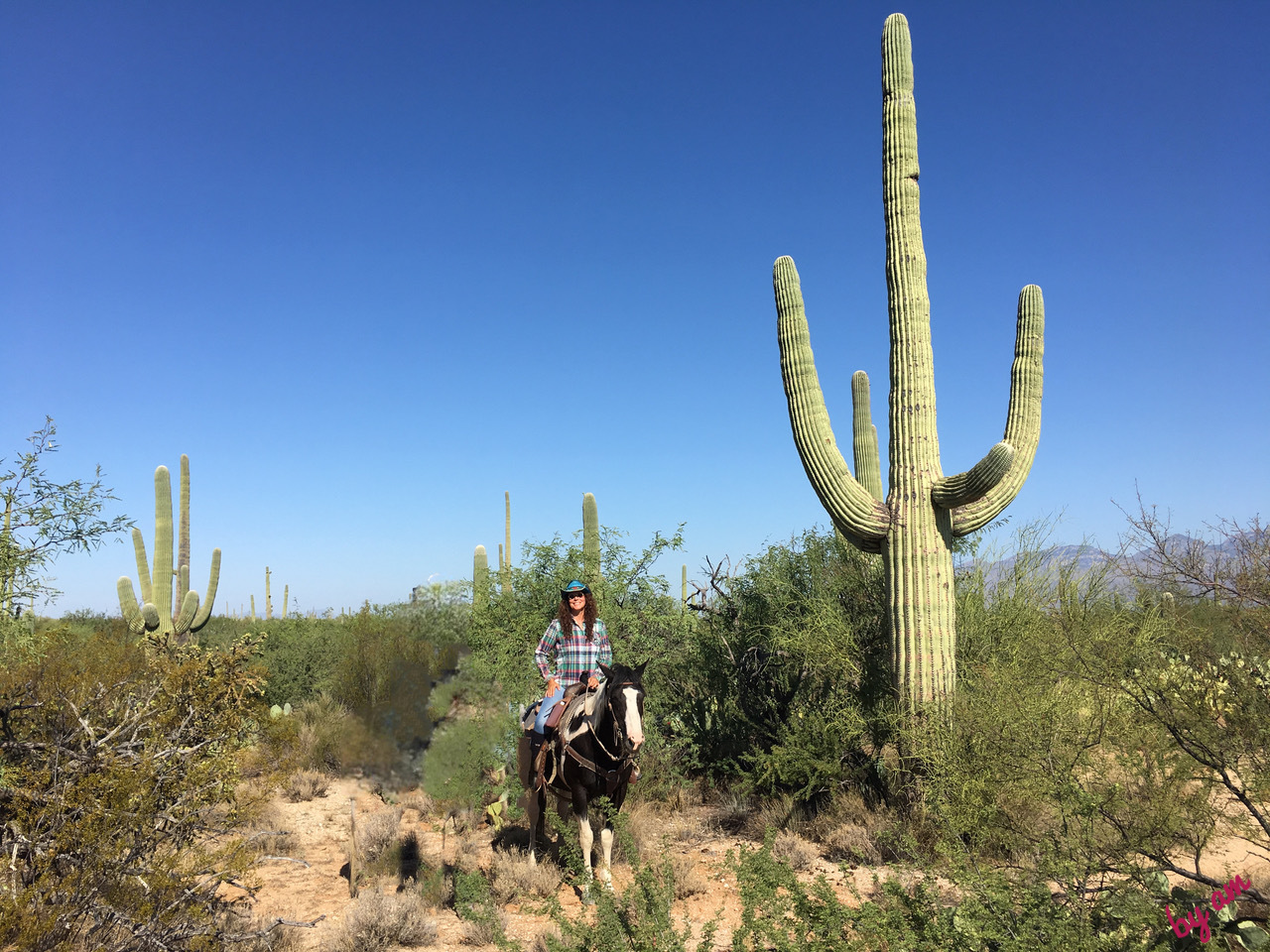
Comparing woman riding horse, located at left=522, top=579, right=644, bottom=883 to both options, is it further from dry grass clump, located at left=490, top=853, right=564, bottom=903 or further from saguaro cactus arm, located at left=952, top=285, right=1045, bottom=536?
saguaro cactus arm, located at left=952, top=285, right=1045, bottom=536

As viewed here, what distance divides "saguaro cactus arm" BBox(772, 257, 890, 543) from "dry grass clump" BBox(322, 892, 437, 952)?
5.66 m

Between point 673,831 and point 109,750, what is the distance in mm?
5737

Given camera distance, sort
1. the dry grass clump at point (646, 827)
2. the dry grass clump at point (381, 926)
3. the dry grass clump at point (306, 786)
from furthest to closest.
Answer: the dry grass clump at point (306, 786)
the dry grass clump at point (646, 827)
the dry grass clump at point (381, 926)

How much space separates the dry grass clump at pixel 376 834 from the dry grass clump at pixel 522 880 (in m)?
1.65

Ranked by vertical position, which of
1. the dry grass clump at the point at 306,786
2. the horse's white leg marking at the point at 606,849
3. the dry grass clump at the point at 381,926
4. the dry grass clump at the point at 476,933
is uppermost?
the horse's white leg marking at the point at 606,849

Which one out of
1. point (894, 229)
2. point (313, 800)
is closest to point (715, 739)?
point (313, 800)

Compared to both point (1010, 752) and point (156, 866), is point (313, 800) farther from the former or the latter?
point (1010, 752)

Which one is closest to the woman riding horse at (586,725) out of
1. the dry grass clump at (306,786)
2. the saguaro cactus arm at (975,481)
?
the saguaro cactus arm at (975,481)

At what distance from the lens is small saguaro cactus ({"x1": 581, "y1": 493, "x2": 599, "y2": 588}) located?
34.0 ft

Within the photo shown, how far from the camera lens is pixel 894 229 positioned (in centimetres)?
869

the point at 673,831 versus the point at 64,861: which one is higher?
the point at 64,861

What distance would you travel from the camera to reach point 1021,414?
868cm

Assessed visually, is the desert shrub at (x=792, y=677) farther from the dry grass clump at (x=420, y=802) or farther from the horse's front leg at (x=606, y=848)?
the dry grass clump at (x=420, y=802)

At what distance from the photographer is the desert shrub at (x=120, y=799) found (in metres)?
3.96
